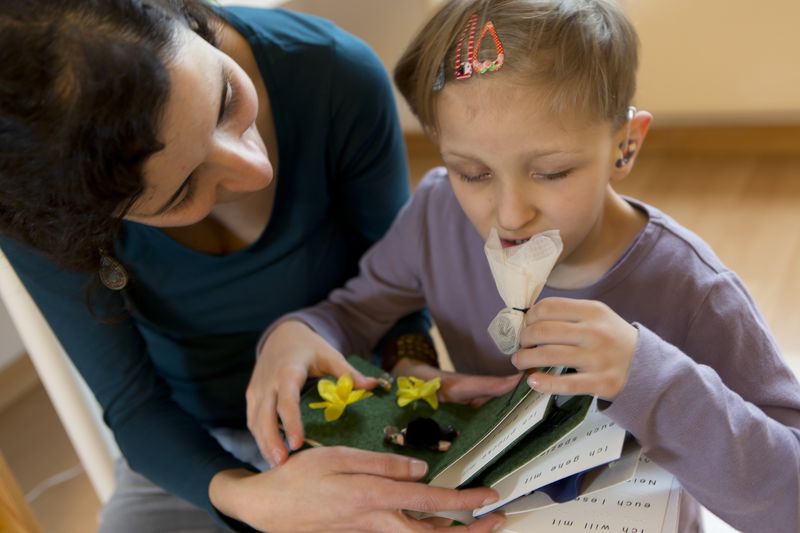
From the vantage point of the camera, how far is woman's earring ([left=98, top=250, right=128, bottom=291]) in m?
0.99

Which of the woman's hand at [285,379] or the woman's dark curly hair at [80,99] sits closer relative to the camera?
the woman's dark curly hair at [80,99]

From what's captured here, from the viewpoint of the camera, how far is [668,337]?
35.6 inches

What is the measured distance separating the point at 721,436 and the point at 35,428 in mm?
1920

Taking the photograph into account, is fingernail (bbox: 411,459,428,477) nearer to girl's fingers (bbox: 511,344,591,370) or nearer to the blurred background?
girl's fingers (bbox: 511,344,591,370)

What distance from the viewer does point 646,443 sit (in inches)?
29.5

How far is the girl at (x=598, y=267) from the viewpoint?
73 centimetres

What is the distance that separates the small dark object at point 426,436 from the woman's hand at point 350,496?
0.04 metres

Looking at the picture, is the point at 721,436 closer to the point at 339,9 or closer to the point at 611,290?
the point at 611,290

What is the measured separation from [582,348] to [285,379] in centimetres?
41

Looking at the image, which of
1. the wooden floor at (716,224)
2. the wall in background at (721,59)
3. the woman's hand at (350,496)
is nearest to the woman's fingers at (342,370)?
the woman's hand at (350,496)

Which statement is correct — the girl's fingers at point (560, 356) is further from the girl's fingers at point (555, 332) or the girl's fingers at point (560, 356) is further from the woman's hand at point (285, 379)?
the woman's hand at point (285, 379)

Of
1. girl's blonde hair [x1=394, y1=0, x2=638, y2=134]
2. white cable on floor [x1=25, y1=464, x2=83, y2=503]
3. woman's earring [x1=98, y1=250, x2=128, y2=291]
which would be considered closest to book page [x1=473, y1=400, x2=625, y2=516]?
girl's blonde hair [x1=394, y1=0, x2=638, y2=134]

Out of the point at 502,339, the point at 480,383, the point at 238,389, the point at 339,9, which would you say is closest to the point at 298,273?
the point at 238,389

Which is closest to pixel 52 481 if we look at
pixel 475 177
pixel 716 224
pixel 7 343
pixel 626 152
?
pixel 7 343
